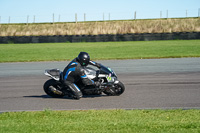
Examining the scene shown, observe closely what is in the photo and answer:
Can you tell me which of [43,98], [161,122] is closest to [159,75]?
[43,98]

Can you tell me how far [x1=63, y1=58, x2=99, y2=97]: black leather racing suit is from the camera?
958 centimetres

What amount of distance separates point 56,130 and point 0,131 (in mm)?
966

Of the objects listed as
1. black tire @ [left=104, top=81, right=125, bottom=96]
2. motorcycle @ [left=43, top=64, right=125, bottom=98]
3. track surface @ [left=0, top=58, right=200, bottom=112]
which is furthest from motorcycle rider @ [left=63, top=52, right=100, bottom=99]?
black tire @ [left=104, top=81, right=125, bottom=96]

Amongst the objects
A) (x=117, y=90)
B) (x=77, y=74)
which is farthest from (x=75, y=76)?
(x=117, y=90)

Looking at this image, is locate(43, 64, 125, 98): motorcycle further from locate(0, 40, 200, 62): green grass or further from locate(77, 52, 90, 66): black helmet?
locate(0, 40, 200, 62): green grass

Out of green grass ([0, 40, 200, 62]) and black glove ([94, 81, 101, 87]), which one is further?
green grass ([0, 40, 200, 62])

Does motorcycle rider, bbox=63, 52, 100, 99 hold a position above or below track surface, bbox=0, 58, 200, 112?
above

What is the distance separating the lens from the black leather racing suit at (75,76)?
9.58 m

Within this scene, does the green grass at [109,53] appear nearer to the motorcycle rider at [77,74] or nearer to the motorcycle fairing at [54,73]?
the motorcycle fairing at [54,73]

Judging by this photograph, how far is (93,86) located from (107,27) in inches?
1727

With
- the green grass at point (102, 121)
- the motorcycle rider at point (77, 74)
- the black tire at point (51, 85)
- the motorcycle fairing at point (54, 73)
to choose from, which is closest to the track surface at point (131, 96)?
the black tire at point (51, 85)

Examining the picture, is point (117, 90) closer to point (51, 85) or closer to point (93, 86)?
point (93, 86)

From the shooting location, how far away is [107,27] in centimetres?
5312

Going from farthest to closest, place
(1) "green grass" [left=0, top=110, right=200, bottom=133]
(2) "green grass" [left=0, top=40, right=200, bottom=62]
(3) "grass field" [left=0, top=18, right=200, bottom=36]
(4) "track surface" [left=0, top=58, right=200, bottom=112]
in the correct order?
1. (3) "grass field" [left=0, top=18, right=200, bottom=36]
2. (2) "green grass" [left=0, top=40, right=200, bottom=62]
3. (4) "track surface" [left=0, top=58, right=200, bottom=112]
4. (1) "green grass" [left=0, top=110, right=200, bottom=133]
